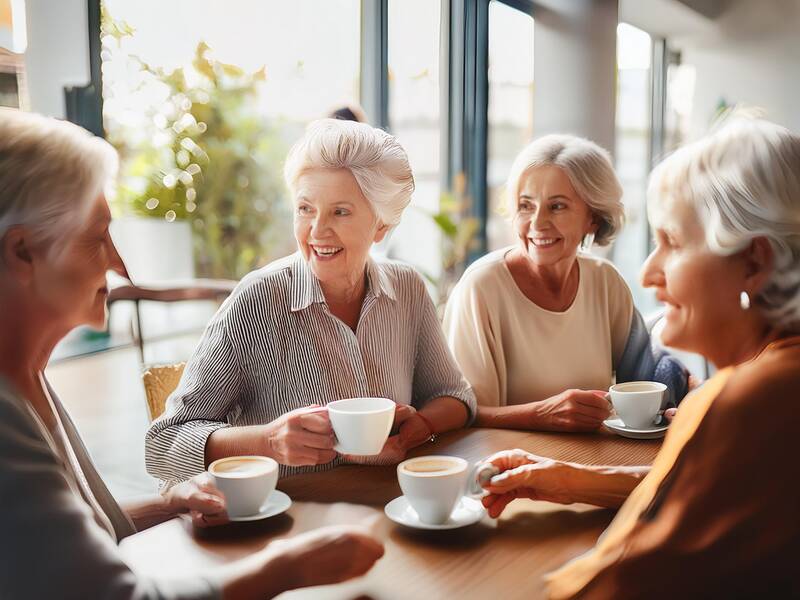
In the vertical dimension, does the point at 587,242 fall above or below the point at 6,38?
below

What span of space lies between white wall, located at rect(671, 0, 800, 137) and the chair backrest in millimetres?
4693

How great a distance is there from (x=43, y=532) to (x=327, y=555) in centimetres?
31

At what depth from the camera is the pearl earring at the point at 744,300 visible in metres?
0.80

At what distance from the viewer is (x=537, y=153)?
2.12 metres

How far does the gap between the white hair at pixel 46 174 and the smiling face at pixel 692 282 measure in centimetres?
60

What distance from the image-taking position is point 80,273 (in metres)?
0.76

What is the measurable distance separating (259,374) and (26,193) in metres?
0.82

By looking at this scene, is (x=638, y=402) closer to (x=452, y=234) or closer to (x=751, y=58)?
(x=452, y=234)

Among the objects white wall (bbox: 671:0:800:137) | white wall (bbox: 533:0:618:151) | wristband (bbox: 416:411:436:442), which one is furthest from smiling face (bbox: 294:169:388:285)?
white wall (bbox: 671:0:800:137)

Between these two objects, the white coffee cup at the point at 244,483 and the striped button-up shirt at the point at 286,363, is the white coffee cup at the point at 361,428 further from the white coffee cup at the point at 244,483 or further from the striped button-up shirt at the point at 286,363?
the striped button-up shirt at the point at 286,363

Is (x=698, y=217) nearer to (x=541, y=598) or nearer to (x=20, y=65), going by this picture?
(x=541, y=598)

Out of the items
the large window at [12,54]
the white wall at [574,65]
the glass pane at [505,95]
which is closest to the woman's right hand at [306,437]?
the large window at [12,54]

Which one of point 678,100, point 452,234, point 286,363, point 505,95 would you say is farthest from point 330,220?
point 678,100

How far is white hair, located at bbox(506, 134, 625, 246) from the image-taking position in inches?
82.9
